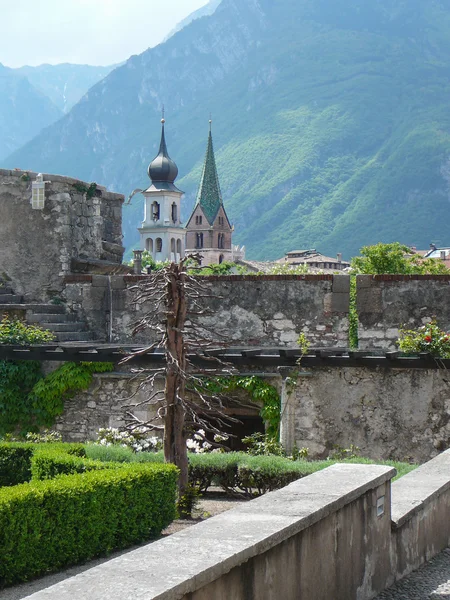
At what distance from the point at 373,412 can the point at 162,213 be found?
408 ft

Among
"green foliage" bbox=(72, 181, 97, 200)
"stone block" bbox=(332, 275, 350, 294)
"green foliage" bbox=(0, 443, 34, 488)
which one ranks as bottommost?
"green foliage" bbox=(0, 443, 34, 488)

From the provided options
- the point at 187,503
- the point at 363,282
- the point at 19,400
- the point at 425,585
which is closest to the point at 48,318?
the point at 19,400

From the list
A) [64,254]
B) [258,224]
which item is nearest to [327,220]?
[258,224]

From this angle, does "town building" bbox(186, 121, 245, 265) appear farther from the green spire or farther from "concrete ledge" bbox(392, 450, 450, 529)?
"concrete ledge" bbox(392, 450, 450, 529)

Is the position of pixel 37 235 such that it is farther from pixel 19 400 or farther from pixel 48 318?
pixel 19 400

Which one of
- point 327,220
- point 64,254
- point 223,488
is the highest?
point 327,220

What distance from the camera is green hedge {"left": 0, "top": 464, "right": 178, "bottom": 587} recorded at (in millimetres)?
7461

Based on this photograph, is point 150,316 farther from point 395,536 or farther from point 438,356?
point 395,536

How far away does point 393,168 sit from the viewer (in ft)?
586

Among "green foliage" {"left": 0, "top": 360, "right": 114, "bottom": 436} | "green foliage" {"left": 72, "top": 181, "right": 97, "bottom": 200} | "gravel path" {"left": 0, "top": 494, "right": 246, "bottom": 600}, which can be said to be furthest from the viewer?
"green foliage" {"left": 72, "top": 181, "right": 97, "bottom": 200}

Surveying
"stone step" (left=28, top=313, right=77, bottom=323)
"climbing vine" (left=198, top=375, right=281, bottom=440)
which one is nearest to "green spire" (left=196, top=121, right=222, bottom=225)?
"stone step" (left=28, top=313, right=77, bottom=323)

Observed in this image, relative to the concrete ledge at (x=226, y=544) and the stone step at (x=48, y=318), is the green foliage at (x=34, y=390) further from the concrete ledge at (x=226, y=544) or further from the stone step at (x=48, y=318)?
the concrete ledge at (x=226, y=544)

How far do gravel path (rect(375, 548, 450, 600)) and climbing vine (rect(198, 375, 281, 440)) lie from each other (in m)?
6.47

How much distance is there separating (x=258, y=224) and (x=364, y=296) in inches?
6753
